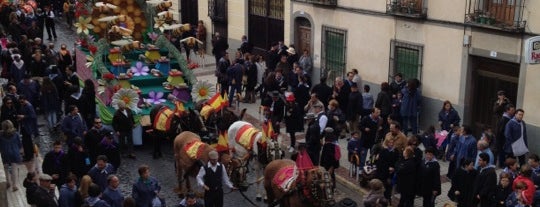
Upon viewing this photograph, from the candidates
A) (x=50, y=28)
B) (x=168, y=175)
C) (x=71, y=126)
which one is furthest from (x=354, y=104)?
(x=50, y=28)

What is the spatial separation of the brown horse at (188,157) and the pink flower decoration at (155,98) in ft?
11.4

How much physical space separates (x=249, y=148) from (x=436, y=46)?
666cm

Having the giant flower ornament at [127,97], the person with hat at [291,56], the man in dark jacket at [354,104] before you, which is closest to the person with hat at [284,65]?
the person with hat at [291,56]

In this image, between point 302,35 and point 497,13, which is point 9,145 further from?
point 302,35

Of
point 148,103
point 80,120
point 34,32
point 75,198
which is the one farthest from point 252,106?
point 75,198

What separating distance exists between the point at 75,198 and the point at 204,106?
19.4 feet

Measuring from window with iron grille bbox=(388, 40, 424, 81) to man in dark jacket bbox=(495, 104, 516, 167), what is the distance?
12.1ft

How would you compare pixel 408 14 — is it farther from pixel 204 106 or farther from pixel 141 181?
pixel 141 181

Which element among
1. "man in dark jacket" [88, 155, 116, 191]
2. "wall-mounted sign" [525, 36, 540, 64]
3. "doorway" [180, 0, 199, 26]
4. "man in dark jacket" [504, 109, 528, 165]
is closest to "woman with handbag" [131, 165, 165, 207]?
"man in dark jacket" [88, 155, 116, 191]

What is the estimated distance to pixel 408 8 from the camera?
61.5 feet

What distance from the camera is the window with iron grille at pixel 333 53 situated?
21.6 metres

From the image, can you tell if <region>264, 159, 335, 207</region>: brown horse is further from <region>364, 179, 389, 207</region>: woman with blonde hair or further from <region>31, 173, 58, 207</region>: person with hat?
<region>31, 173, 58, 207</region>: person with hat

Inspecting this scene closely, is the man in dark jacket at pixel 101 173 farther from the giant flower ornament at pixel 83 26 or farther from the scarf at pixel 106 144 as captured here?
the giant flower ornament at pixel 83 26

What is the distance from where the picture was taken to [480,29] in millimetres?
16781
